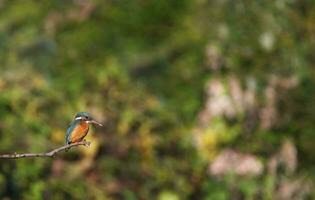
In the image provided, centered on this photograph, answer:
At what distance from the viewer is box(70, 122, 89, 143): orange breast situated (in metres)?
3.17

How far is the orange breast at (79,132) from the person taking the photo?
3166mm

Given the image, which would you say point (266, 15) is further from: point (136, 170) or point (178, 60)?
point (136, 170)

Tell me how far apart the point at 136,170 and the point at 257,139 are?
5.01ft

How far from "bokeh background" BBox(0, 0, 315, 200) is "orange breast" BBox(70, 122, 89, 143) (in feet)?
16.1

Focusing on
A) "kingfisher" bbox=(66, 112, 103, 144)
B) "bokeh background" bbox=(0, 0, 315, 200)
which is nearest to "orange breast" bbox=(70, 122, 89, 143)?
"kingfisher" bbox=(66, 112, 103, 144)

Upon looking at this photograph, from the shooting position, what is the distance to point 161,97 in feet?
35.1

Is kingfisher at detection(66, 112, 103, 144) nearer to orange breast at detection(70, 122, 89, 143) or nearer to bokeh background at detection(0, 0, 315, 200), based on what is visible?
orange breast at detection(70, 122, 89, 143)

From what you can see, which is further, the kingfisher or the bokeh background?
the bokeh background

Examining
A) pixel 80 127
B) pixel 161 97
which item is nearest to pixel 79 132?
pixel 80 127

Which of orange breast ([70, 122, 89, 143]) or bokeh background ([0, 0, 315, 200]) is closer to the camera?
orange breast ([70, 122, 89, 143])

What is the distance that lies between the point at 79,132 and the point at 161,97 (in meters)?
7.49

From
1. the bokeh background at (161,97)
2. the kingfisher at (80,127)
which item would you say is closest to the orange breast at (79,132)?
the kingfisher at (80,127)

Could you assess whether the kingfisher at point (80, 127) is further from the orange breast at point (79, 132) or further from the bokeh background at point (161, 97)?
the bokeh background at point (161, 97)

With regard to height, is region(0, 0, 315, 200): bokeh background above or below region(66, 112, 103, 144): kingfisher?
above
